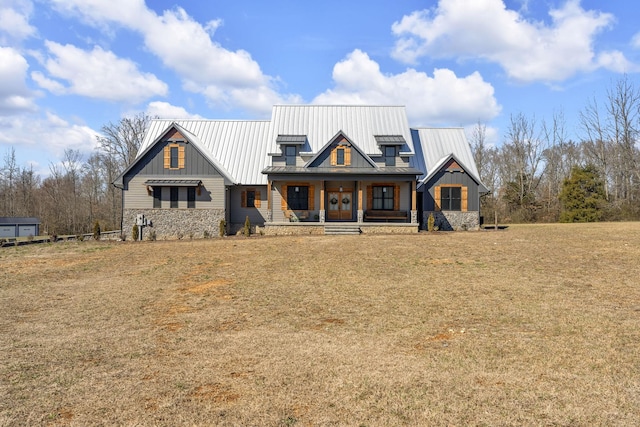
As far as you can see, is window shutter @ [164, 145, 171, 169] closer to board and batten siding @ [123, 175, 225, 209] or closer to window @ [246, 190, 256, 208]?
board and batten siding @ [123, 175, 225, 209]

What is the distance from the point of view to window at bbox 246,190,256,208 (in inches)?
1158

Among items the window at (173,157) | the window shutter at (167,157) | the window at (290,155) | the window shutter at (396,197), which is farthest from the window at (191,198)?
the window shutter at (396,197)

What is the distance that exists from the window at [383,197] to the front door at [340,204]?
5.51ft

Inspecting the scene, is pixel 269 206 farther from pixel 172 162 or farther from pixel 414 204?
pixel 414 204

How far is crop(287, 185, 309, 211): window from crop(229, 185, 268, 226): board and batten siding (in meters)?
1.77

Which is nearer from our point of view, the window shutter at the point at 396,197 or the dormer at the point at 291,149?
the window shutter at the point at 396,197

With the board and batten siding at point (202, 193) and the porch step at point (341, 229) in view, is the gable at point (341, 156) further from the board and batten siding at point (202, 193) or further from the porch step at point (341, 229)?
the board and batten siding at point (202, 193)

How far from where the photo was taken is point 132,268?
15.0 m

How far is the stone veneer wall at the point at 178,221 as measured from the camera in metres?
27.6

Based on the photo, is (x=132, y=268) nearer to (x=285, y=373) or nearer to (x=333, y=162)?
(x=285, y=373)

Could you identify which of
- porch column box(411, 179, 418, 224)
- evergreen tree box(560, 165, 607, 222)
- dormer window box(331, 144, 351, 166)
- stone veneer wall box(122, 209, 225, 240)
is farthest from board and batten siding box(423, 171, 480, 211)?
stone veneer wall box(122, 209, 225, 240)

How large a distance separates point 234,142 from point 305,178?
8049 millimetres

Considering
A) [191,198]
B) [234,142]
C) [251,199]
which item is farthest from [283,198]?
[234,142]

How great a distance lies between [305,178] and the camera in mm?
26906
